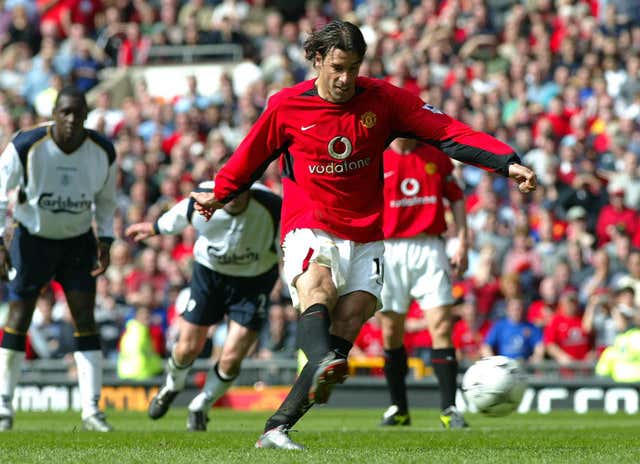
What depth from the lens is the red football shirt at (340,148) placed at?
7.96 m

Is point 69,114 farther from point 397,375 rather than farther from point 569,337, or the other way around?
point 569,337

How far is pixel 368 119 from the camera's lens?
315 inches

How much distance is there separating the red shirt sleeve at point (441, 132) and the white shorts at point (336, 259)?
0.72m

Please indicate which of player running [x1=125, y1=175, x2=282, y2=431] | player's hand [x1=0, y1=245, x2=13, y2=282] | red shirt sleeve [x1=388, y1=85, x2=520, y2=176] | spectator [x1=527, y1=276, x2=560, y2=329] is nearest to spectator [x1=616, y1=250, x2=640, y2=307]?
spectator [x1=527, y1=276, x2=560, y2=329]

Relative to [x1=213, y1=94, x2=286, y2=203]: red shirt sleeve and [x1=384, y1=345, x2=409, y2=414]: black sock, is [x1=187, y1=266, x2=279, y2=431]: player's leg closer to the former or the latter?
[x1=384, y1=345, x2=409, y2=414]: black sock

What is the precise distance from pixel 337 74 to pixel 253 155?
74cm

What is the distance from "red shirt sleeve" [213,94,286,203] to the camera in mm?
8062

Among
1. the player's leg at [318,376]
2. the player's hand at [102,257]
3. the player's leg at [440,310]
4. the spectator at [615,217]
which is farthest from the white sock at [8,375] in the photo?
the spectator at [615,217]

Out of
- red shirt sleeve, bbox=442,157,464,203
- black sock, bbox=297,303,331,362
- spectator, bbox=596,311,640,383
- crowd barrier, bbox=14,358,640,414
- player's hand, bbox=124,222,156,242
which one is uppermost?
red shirt sleeve, bbox=442,157,464,203

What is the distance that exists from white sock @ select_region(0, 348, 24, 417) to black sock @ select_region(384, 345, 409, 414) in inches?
120

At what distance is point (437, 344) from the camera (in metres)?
11.5

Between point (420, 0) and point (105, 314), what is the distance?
935 cm

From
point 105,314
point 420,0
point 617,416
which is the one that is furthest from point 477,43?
point 617,416

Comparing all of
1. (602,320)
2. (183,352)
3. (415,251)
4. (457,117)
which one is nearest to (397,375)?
(415,251)
